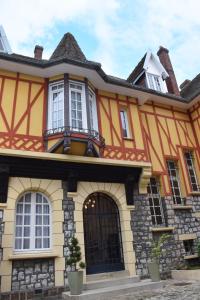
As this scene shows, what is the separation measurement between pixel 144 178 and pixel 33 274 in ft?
15.0

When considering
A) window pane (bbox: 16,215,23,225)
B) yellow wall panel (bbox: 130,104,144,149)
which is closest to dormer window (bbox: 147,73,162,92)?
yellow wall panel (bbox: 130,104,144,149)

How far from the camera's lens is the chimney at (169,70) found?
1331 centimetres

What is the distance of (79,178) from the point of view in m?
8.14

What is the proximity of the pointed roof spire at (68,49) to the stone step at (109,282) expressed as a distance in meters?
7.05

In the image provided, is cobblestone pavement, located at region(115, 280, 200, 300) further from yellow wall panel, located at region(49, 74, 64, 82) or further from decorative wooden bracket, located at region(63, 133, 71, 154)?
yellow wall panel, located at region(49, 74, 64, 82)

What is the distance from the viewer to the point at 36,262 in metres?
6.69

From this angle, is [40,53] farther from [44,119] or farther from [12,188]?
[12,188]

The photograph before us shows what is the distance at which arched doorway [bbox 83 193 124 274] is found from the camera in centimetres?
781

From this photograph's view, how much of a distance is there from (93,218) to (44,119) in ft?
11.5

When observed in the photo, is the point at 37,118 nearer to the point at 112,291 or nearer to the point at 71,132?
the point at 71,132

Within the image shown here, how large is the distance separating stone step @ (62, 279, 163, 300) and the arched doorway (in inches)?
42.2

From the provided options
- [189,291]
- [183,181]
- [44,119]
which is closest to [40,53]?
[44,119]

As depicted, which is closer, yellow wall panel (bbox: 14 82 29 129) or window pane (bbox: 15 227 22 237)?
window pane (bbox: 15 227 22 237)

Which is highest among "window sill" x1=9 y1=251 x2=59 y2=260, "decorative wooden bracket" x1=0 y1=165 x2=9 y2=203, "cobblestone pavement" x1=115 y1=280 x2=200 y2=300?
"decorative wooden bracket" x1=0 y1=165 x2=9 y2=203
